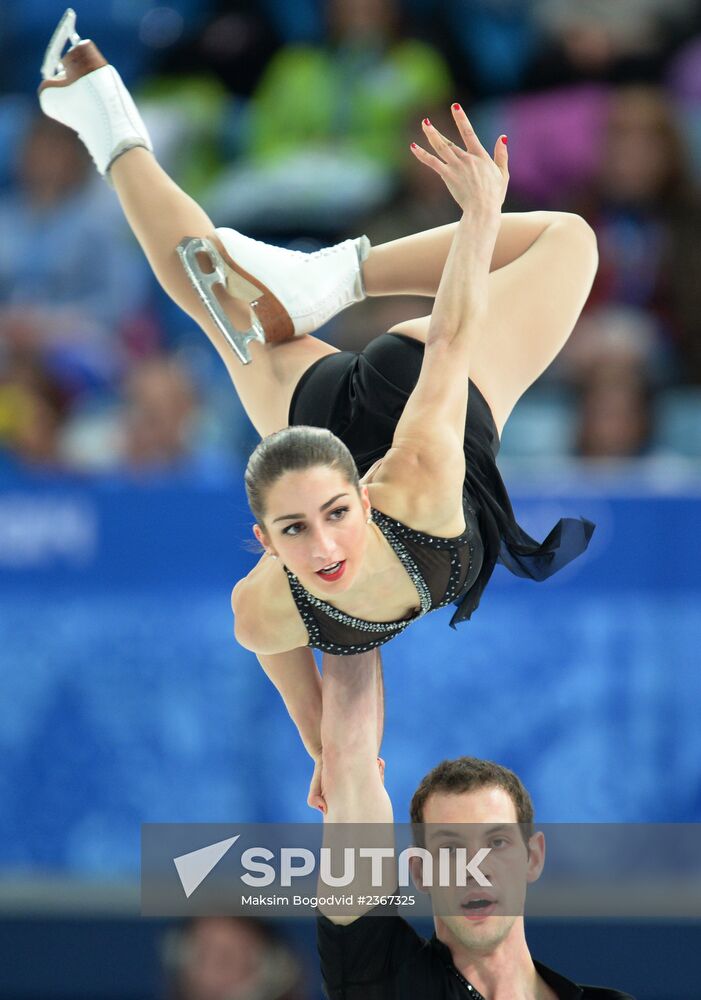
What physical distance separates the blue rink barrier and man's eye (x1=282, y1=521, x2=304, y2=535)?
6.29 feet

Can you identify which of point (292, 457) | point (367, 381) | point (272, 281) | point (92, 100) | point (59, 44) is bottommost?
point (292, 457)

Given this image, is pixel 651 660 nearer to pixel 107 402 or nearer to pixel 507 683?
pixel 507 683

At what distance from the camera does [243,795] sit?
5234 mm

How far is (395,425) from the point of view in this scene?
3.72 meters

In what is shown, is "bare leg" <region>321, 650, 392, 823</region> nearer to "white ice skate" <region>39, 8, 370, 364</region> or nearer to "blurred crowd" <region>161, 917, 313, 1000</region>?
"white ice skate" <region>39, 8, 370, 364</region>

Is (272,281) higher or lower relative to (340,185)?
lower

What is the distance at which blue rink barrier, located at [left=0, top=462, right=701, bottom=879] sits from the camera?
16.8 feet

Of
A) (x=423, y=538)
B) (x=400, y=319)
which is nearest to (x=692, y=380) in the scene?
(x=400, y=319)

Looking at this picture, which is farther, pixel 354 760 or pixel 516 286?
pixel 516 286

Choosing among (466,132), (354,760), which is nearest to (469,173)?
(466,132)

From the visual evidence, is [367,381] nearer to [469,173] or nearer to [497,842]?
[469,173]

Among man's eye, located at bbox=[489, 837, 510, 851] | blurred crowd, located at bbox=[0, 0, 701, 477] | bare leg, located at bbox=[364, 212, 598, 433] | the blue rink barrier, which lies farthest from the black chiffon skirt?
blurred crowd, located at bbox=[0, 0, 701, 477]

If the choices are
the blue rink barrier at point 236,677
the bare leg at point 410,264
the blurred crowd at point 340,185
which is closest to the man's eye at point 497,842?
the bare leg at point 410,264

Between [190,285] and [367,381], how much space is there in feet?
1.73
